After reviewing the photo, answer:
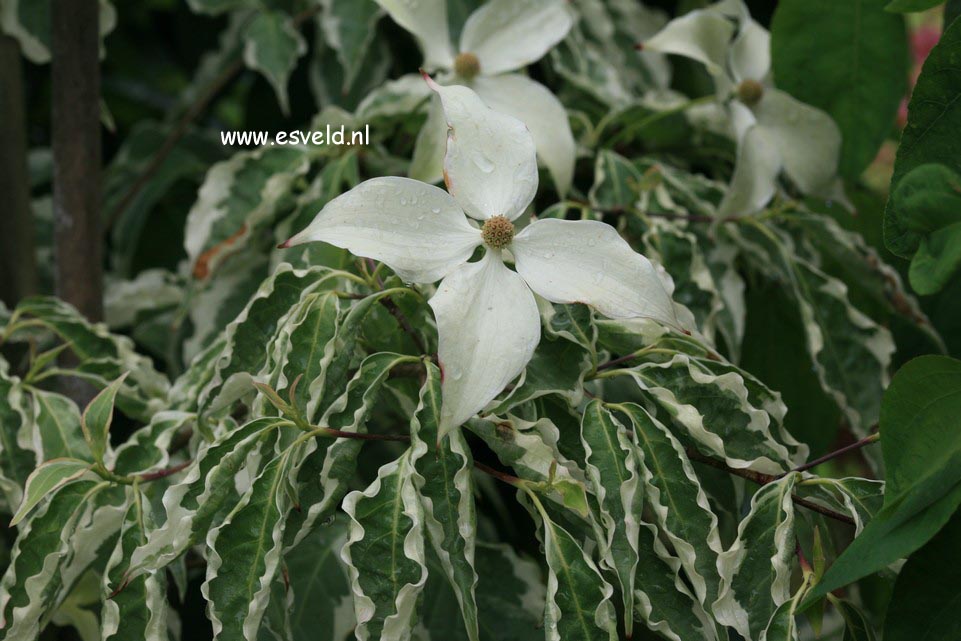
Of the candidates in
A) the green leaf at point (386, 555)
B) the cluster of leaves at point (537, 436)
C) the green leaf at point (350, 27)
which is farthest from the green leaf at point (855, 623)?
the green leaf at point (350, 27)

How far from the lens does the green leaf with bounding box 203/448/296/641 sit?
0.48 metres

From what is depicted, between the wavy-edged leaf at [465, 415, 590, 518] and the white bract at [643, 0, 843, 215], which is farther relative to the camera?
the white bract at [643, 0, 843, 215]

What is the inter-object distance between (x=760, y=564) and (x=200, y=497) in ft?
0.91

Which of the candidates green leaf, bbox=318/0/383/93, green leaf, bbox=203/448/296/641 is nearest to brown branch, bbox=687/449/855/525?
green leaf, bbox=203/448/296/641

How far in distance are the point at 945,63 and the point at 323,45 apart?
0.66m

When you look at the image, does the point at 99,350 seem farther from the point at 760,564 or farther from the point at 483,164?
the point at 760,564

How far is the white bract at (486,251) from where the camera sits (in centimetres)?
48

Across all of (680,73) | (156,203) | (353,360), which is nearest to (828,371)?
(353,360)

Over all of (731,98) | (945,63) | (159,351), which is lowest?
(159,351)

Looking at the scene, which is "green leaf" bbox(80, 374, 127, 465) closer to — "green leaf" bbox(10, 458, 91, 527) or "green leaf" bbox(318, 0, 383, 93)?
"green leaf" bbox(10, 458, 91, 527)

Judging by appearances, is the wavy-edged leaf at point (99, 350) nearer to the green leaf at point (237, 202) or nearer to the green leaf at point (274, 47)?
the green leaf at point (237, 202)

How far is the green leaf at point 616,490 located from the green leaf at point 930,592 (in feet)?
0.40

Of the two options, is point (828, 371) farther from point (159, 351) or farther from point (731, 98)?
point (159, 351)

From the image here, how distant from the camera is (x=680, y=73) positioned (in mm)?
1160
